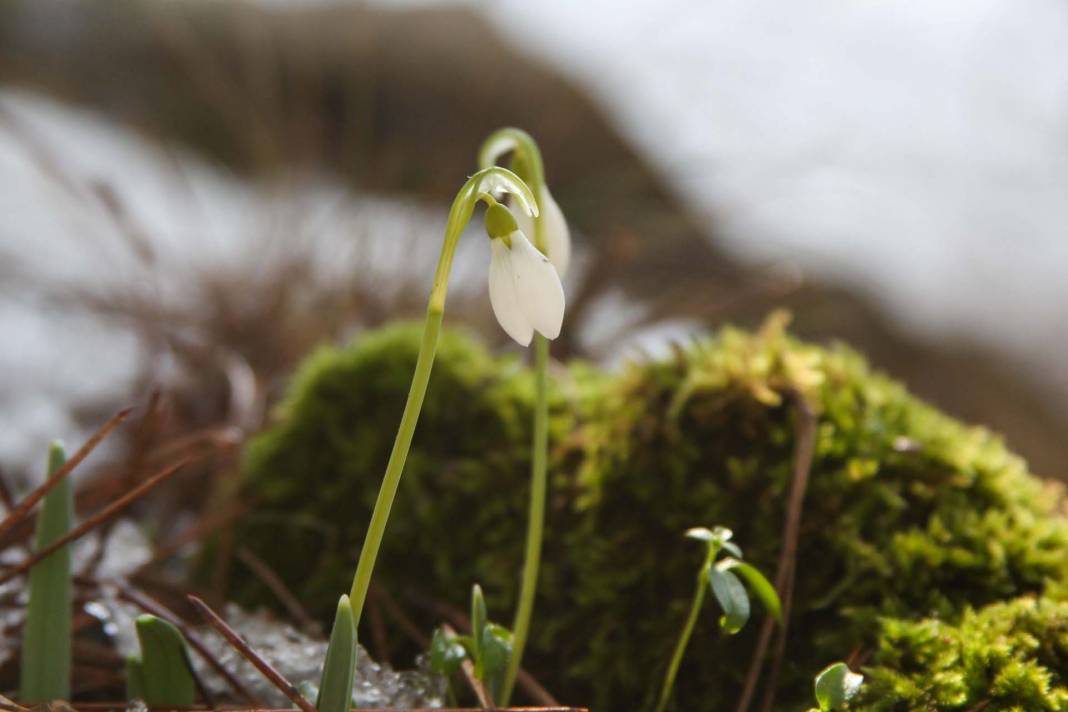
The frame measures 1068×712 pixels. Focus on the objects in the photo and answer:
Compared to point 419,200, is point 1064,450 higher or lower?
higher

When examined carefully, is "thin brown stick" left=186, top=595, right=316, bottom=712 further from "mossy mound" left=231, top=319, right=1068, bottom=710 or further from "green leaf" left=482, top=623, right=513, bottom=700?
"mossy mound" left=231, top=319, right=1068, bottom=710

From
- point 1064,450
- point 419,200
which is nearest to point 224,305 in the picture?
point 419,200

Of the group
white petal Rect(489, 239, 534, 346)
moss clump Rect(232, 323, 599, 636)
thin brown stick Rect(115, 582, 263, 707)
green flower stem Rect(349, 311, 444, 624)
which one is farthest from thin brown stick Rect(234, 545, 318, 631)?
white petal Rect(489, 239, 534, 346)

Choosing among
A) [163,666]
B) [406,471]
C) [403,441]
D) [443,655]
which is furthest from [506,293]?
[406,471]

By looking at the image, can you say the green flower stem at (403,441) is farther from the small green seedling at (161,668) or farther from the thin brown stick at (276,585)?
the thin brown stick at (276,585)

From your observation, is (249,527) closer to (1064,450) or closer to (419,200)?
(419,200)
